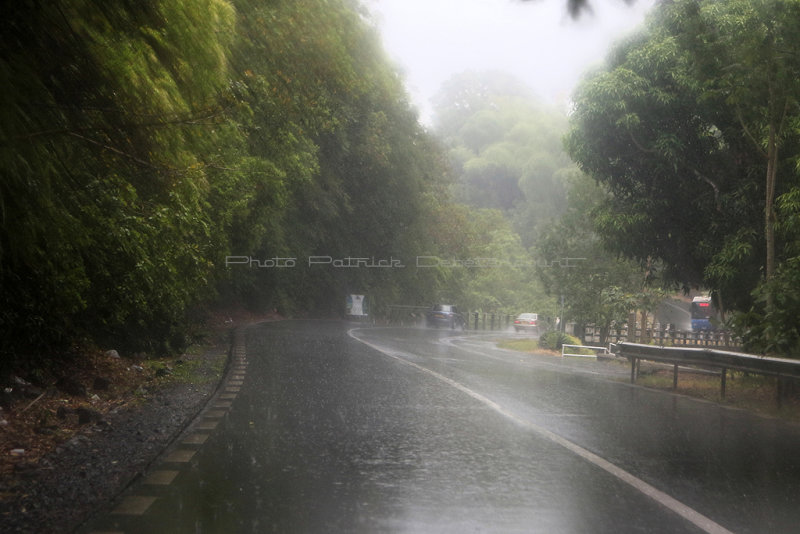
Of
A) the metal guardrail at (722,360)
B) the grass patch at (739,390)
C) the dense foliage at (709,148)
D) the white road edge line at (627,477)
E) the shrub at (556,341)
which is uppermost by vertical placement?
the dense foliage at (709,148)

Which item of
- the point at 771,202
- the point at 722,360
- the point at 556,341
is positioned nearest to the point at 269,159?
the point at 771,202

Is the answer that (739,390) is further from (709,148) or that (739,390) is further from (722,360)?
(709,148)

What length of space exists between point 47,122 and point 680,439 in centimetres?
689

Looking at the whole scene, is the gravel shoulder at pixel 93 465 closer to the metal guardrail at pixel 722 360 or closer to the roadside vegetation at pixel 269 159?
the roadside vegetation at pixel 269 159

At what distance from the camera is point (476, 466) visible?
714 centimetres

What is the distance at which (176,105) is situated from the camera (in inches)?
276

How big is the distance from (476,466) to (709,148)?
14.1 meters

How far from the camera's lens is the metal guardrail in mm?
11656

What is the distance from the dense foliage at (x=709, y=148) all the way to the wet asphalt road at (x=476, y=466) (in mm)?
5104

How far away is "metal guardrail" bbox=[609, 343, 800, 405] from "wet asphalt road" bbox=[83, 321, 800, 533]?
0.82 m

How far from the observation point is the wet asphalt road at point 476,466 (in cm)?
539

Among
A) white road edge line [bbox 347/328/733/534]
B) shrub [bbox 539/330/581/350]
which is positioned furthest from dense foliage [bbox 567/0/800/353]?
shrub [bbox 539/330/581/350]

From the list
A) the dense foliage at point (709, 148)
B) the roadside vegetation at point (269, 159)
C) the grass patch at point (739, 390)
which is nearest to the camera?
the roadside vegetation at point (269, 159)

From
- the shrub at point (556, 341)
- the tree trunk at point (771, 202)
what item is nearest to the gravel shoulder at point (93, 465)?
the tree trunk at point (771, 202)
